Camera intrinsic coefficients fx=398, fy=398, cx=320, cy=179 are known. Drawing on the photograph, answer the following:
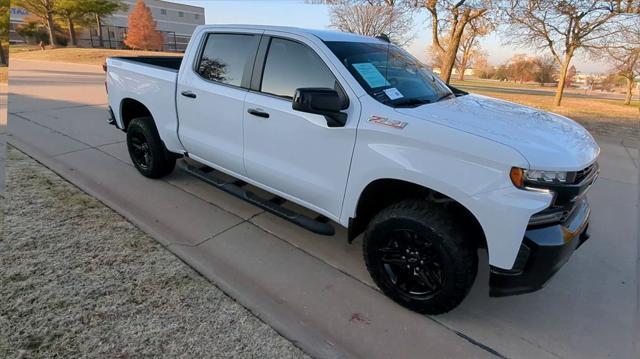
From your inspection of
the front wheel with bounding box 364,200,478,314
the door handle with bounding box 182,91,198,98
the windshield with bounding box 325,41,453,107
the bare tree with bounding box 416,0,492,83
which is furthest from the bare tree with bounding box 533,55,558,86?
the front wheel with bounding box 364,200,478,314

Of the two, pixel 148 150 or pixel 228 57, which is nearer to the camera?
pixel 228 57

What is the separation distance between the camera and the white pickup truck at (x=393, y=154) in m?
2.24

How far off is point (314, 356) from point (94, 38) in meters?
61.0

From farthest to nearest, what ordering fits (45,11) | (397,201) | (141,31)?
(141,31) < (45,11) < (397,201)

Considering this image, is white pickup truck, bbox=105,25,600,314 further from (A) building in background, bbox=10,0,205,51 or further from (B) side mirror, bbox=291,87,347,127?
(A) building in background, bbox=10,0,205,51

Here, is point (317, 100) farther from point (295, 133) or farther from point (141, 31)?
point (141, 31)

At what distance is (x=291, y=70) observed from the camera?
3195 millimetres

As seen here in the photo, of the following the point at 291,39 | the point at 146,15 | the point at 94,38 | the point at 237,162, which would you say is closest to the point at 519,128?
the point at 291,39

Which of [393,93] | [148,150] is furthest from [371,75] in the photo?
[148,150]

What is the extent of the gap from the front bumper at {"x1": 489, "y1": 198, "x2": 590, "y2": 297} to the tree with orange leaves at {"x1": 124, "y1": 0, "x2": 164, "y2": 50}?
158ft

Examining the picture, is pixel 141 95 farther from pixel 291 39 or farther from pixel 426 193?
pixel 426 193

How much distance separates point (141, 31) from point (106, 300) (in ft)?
155

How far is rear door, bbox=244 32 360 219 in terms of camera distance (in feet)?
9.45

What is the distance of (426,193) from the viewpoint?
2.73 meters
